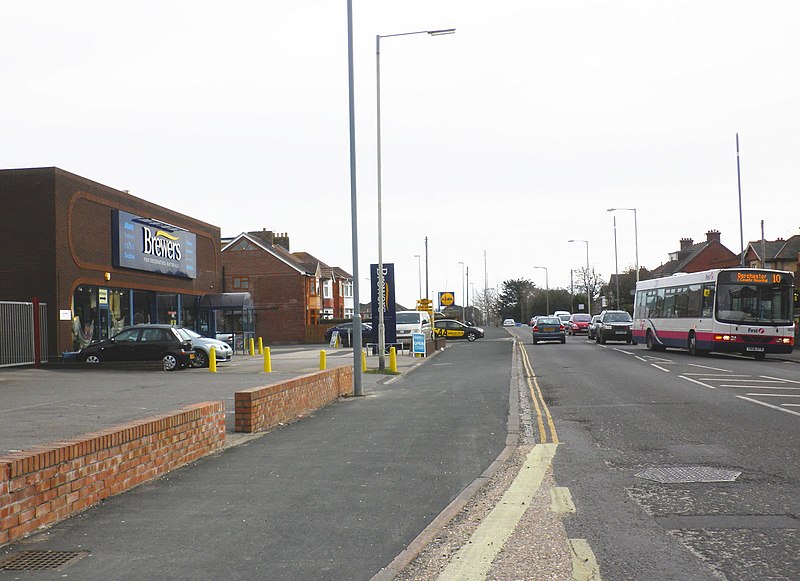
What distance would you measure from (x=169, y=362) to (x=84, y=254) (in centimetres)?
635

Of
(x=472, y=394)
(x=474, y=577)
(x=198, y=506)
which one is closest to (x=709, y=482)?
(x=474, y=577)

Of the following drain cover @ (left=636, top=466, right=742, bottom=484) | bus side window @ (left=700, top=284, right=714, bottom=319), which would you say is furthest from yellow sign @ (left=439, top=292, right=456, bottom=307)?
drain cover @ (left=636, top=466, right=742, bottom=484)

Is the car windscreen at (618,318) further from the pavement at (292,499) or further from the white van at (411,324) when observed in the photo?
the pavement at (292,499)

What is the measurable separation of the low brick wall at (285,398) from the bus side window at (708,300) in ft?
55.2

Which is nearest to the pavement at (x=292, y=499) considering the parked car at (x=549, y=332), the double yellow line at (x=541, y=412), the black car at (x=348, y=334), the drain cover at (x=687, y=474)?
the double yellow line at (x=541, y=412)

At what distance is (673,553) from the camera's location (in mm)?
5332

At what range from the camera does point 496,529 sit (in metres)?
6.07

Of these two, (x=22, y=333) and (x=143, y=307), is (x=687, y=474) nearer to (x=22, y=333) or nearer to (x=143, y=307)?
(x=22, y=333)

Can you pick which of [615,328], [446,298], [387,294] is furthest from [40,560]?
[446,298]

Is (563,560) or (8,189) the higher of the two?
(8,189)

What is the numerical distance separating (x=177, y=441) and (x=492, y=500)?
3652 mm

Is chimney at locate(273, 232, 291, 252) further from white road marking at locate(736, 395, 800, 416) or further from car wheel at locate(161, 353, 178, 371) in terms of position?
white road marking at locate(736, 395, 800, 416)

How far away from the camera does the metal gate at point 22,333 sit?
1008 inches

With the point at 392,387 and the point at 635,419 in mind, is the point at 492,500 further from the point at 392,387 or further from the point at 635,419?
the point at 392,387
